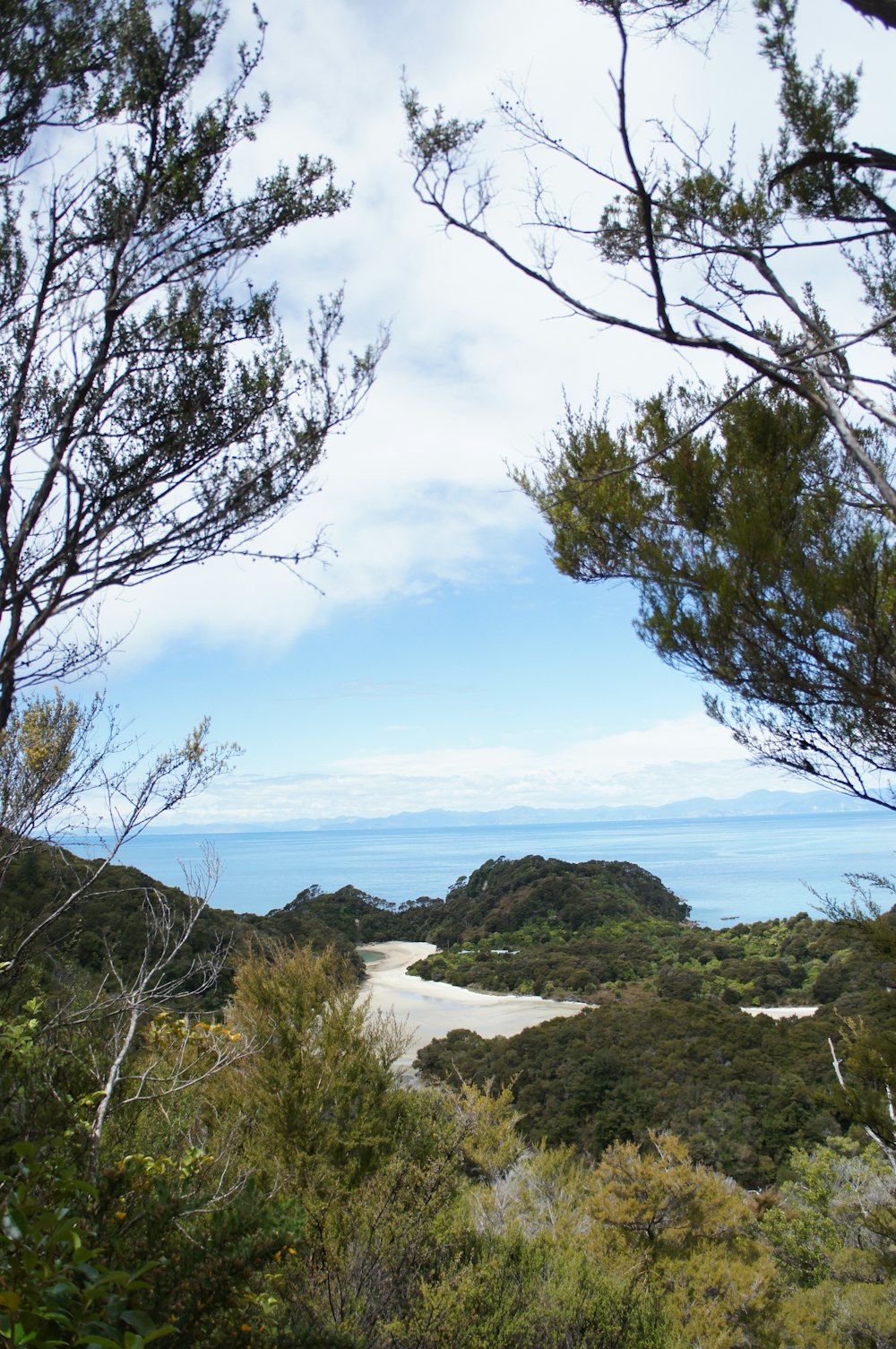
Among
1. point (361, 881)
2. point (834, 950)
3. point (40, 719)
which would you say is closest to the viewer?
point (40, 719)

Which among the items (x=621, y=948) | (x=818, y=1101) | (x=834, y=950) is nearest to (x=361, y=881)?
(x=621, y=948)

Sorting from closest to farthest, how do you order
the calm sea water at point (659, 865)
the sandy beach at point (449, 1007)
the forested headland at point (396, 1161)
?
the forested headland at point (396, 1161) < the sandy beach at point (449, 1007) < the calm sea water at point (659, 865)

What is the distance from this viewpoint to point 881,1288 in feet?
26.2

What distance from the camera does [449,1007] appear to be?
2383 cm

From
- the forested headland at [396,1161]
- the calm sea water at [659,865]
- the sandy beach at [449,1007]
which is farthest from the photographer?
the calm sea water at [659,865]

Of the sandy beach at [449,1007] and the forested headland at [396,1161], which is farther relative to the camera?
the sandy beach at [449,1007]

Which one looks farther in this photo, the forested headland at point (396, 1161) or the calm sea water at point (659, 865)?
the calm sea water at point (659, 865)

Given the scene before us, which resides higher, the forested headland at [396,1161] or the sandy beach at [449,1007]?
the forested headland at [396,1161]

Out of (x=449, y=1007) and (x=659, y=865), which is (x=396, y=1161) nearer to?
(x=449, y=1007)

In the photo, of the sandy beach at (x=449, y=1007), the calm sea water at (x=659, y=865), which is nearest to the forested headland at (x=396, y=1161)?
the calm sea water at (x=659, y=865)

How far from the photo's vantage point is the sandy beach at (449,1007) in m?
20.8

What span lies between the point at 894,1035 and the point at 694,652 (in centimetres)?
256

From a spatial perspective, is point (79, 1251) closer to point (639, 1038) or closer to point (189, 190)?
point (189, 190)

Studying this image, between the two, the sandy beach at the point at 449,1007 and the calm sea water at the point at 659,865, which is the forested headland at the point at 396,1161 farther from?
the sandy beach at the point at 449,1007
